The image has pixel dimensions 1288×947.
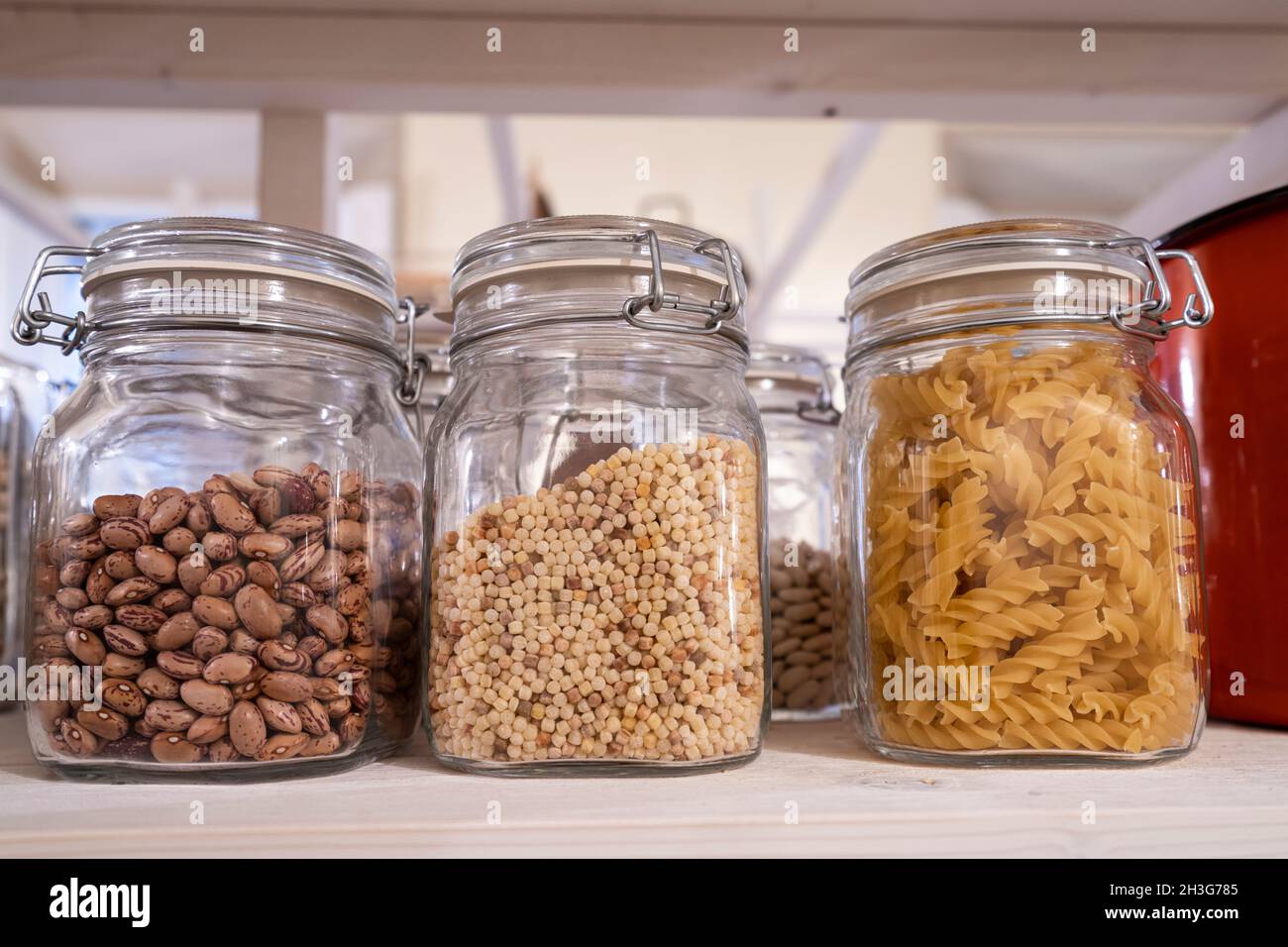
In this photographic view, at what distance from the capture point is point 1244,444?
0.62 meters

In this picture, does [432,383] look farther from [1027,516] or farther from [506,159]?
[1027,516]

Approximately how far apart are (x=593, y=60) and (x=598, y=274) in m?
0.26

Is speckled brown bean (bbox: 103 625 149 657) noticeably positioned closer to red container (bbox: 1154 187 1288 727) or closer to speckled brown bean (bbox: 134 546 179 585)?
speckled brown bean (bbox: 134 546 179 585)

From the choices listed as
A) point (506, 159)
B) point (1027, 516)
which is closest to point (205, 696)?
point (1027, 516)

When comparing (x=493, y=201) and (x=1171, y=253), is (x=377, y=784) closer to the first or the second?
(x=1171, y=253)

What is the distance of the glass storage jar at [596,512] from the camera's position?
1.64 feet

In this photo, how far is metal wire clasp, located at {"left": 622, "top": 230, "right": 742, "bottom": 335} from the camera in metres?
0.52

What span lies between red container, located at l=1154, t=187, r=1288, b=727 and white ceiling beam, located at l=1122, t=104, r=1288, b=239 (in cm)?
12

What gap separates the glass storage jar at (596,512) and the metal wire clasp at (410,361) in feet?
0.15

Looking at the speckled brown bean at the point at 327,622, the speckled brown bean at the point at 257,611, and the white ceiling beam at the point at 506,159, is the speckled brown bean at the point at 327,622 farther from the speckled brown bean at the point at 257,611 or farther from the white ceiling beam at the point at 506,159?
the white ceiling beam at the point at 506,159

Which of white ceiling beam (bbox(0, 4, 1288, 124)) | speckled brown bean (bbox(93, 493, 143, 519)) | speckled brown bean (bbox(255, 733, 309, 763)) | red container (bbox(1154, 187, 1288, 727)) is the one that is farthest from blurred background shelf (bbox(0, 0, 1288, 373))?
speckled brown bean (bbox(255, 733, 309, 763))

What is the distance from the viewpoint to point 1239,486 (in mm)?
630
